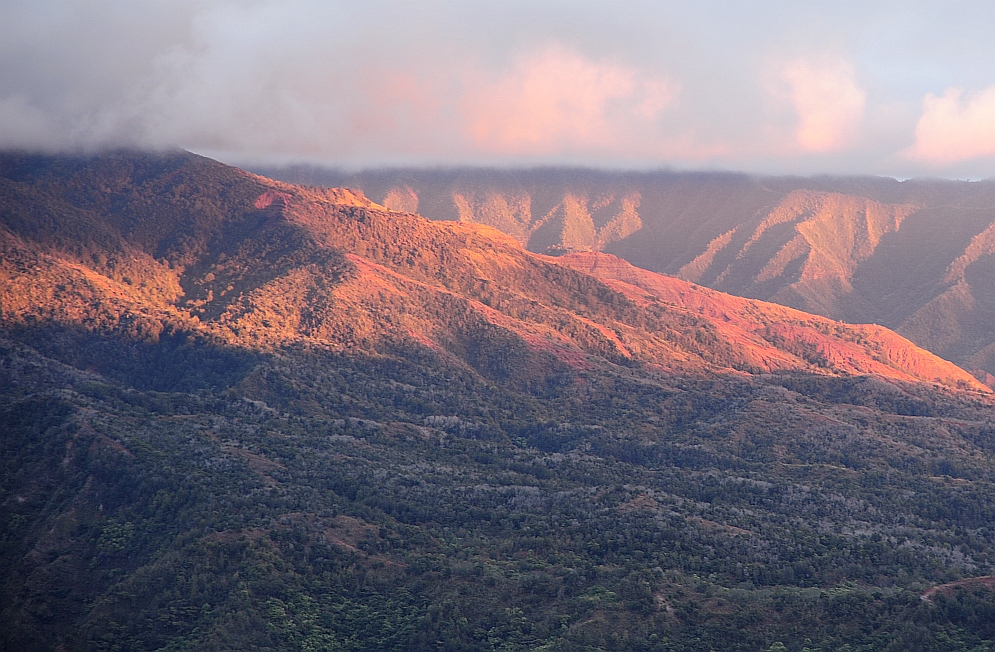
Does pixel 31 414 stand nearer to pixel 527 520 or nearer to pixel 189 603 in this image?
pixel 189 603

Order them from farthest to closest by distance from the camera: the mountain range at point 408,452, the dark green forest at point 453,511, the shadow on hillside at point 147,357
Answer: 1. the shadow on hillside at point 147,357
2. the mountain range at point 408,452
3. the dark green forest at point 453,511

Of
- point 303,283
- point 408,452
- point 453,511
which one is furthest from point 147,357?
point 453,511

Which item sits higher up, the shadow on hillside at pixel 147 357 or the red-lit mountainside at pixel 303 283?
the red-lit mountainside at pixel 303 283

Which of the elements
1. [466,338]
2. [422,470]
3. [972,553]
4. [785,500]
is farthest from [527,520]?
[466,338]

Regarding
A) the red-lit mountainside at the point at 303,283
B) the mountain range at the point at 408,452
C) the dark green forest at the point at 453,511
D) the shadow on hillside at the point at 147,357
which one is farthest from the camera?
the red-lit mountainside at the point at 303,283

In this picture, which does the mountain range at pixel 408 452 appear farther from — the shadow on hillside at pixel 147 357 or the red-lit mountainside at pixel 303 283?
the red-lit mountainside at pixel 303 283

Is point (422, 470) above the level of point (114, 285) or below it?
below

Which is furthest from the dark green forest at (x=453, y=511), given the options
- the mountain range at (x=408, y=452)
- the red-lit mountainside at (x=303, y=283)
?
the red-lit mountainside at (x=303, y=283)
